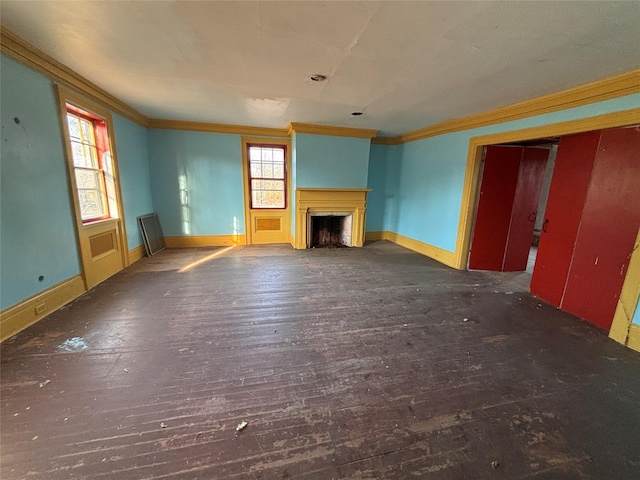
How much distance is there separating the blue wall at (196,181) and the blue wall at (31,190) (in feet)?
7.95

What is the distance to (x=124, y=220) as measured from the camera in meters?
4.27

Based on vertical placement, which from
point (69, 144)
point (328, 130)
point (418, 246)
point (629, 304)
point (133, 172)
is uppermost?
point (328, 130)

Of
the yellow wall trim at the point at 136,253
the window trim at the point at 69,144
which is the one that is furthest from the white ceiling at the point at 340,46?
the yellow wall trim at the point at 136,253

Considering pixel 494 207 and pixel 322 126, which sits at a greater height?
pixel 322 126

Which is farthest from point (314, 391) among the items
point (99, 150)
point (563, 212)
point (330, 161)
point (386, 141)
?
point (386, 141)

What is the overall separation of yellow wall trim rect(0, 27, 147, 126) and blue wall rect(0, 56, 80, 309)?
0.08m

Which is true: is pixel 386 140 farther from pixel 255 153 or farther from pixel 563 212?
pixel 563 212

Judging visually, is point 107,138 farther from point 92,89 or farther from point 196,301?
point 196,301

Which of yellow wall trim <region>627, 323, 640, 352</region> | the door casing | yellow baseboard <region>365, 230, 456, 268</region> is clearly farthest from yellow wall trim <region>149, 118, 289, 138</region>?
yellow wall trim <region>627, 323, 640, 352</region>

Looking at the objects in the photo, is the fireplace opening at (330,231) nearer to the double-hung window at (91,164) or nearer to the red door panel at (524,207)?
the red door panel at (524,207)

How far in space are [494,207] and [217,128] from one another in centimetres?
546

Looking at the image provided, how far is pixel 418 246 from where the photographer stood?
5.71 meters

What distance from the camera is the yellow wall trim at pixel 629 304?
2451mm

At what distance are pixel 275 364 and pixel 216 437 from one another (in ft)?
2.18
